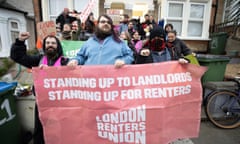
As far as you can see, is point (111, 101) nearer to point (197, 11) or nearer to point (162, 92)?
point (162, 92)

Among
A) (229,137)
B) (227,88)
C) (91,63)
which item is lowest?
(229,137)

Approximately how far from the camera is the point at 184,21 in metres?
7.99

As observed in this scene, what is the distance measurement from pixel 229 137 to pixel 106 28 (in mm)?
2956

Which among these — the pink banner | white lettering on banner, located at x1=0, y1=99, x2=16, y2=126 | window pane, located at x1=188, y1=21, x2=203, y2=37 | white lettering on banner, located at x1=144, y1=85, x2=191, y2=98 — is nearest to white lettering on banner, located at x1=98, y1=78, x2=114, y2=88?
the pink banner

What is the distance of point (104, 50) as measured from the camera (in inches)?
81.4

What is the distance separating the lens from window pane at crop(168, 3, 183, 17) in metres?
7.91

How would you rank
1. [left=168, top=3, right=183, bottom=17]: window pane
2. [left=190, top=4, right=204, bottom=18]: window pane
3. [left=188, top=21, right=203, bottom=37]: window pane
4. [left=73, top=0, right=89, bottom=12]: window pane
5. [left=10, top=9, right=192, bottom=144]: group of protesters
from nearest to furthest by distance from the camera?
[left=10, top=9, right=192, bottom=144]: group of protesters → [left=73, top=0, right=89, bottom=12]: window pane → [left=168, top=3, right=183, bottom=17]: window pane → [left=190, top=4, right=204, bottom=18]: window pane → [left=188, top=21, right=203, bottom=37]: window pane

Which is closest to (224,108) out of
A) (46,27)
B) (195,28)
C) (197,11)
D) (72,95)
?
(72,95)

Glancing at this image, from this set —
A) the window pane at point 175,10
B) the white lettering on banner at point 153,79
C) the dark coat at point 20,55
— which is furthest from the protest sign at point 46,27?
the window pane at point 175,10

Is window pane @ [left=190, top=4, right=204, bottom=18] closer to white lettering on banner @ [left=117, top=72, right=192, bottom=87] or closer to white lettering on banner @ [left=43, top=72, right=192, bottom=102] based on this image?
white lettering on banner @ [left=117, top=72, right=192, bottom=87]

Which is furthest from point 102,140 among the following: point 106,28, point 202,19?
point 202,19

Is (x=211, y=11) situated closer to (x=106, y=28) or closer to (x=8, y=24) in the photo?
(x=106, y=28)

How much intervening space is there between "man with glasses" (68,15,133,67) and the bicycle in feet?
7.69

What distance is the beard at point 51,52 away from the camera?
2199 mm
